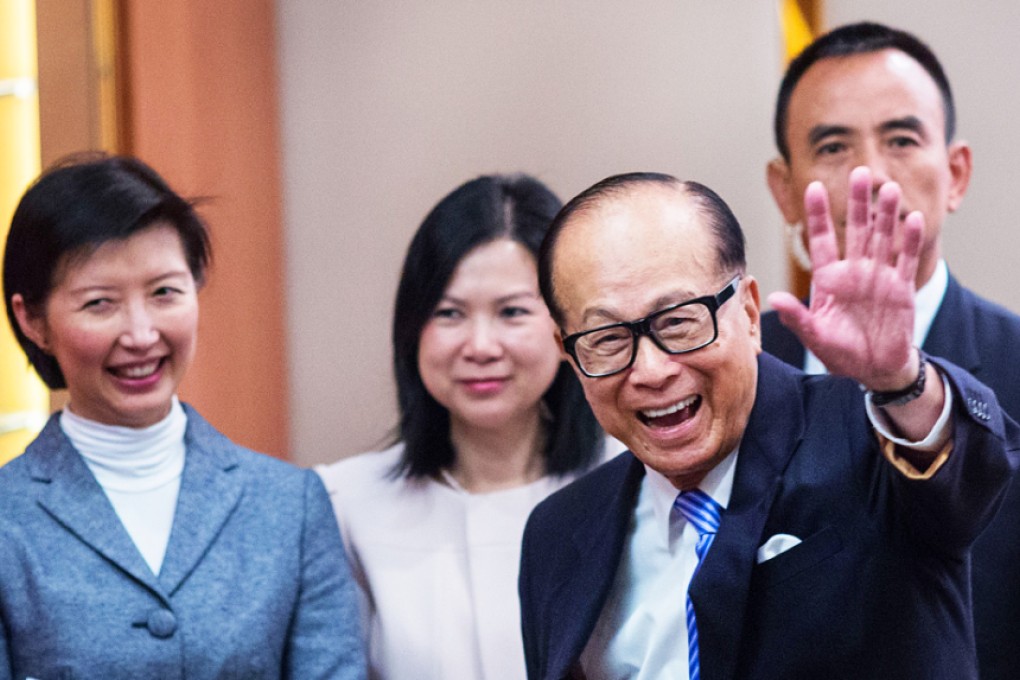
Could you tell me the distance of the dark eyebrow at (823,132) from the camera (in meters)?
2.49

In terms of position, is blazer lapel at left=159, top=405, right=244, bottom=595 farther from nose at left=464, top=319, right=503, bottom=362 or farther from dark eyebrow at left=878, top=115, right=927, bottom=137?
dark eyebrow at left=878, top=115, right=927, bottom=137

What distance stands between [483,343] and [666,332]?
79 cm

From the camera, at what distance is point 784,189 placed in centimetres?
271

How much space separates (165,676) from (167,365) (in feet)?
1.73

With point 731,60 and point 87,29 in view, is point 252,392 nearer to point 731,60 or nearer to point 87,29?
point 87,29

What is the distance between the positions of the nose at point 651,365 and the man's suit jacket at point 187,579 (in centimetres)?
85

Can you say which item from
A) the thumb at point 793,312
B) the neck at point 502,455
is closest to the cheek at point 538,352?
the neck at point 502,455

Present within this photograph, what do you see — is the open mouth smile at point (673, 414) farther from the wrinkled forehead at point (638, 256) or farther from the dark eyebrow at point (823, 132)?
the dark eyebrow at point (823, 132)

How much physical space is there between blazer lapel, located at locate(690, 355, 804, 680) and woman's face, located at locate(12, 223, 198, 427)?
1026mm

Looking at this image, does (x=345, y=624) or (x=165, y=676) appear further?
(x=345, y=624)

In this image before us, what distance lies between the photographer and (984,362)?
228 cm

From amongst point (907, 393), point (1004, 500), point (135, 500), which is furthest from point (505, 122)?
point (907, 393)

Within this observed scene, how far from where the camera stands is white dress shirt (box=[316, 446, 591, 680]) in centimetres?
240

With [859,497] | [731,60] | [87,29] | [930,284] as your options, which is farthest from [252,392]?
[859,497]
